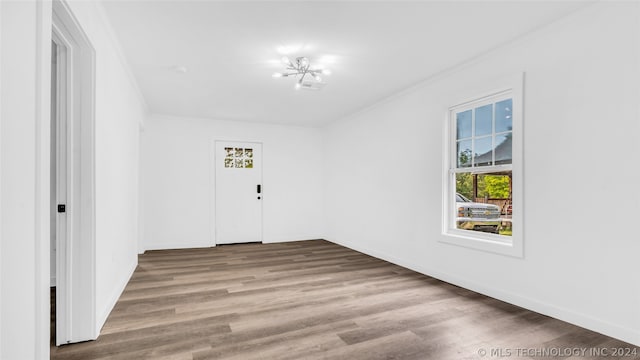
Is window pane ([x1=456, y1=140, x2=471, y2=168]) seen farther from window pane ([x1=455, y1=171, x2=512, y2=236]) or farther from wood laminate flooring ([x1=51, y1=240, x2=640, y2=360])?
wood laminate flooring ([x1=51, y1=240, x2=640, y2=360])

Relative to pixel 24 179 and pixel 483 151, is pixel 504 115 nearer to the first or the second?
pixel 483 151

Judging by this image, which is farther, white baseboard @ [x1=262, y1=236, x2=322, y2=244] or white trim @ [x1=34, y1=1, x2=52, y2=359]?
white baseboard @ [x1=262, y1=236, x2=322, y2=244]

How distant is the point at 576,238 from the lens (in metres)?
2.49

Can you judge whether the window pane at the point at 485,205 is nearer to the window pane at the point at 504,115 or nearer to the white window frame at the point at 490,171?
the white window frame at the point at 490,171

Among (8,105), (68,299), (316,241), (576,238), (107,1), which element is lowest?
(316,241)

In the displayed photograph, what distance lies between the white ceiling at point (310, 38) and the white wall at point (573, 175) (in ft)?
0.87

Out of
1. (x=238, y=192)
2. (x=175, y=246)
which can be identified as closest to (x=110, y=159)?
(x=175, y=246)

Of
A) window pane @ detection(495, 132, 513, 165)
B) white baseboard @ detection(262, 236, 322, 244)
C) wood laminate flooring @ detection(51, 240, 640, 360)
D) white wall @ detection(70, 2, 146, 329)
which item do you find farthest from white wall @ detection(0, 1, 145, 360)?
white baseboard @ detection(262, 236, 322, 244)

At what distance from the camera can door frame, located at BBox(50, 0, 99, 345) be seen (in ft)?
7.09

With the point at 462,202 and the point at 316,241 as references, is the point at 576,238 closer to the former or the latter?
the point at 462,202

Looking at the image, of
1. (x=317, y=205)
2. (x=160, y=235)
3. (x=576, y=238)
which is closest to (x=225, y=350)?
(x=576, y=238)

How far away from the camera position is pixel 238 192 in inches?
248

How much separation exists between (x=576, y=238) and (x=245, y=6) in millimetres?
3112

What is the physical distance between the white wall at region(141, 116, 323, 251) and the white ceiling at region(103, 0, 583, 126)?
1.56 metres
